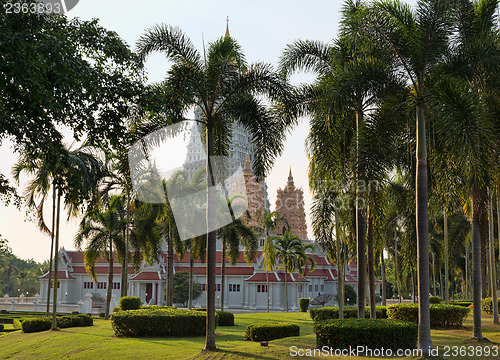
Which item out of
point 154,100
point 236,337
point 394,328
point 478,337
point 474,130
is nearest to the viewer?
point 154,100

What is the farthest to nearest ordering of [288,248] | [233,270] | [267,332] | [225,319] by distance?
[233,270]
[288,248]
[225,319]
[267,332]

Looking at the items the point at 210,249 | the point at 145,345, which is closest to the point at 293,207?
the point at 145,345

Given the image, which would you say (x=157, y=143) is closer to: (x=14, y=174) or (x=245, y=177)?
(x=14, y=174)

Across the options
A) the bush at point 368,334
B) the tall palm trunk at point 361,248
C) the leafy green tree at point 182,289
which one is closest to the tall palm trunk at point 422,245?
the bush at point 368,334

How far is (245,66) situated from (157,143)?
3879 mm

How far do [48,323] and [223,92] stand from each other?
54.7ft

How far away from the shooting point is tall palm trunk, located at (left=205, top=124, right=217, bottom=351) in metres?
16.0

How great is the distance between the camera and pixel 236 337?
2145 centimetres

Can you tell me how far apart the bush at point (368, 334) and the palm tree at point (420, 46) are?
95 cm

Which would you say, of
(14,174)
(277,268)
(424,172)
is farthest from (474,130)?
(277,268)

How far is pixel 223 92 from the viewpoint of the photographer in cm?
1739

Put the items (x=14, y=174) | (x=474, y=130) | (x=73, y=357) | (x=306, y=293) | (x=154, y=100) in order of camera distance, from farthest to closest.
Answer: (x=306, y=293), (x=14, y=174), (x=73, y=357), (x=474, y=130), (x=154, y=100)

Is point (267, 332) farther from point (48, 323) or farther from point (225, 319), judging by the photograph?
point (48, 323)

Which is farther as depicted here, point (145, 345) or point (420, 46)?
point (145, 345)
